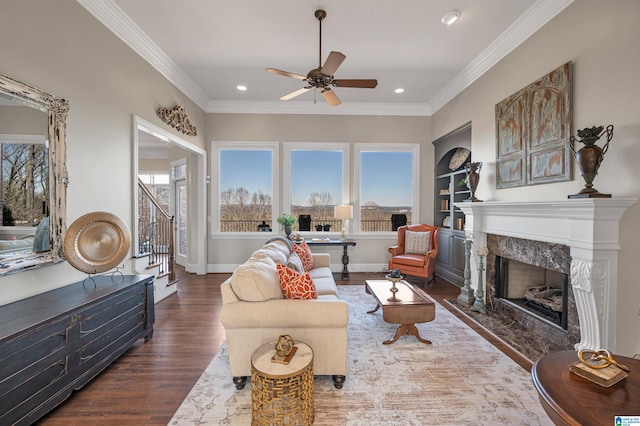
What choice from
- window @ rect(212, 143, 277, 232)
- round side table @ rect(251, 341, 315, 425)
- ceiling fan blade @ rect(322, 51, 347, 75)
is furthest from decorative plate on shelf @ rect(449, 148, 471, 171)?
round side table @ rect(251, 341, 315, 425)

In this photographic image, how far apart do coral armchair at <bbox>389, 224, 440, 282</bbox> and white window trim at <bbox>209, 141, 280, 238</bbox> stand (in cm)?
257

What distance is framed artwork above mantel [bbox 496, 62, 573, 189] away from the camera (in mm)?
2600

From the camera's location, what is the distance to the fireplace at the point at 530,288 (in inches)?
117

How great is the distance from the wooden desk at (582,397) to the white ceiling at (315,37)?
326 cm

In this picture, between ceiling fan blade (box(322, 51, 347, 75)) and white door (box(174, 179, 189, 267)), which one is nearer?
ceiling fan blade (box(322, 51, 347, 75))

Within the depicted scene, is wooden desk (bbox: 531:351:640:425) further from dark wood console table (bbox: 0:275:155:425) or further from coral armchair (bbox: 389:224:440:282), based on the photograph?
coral armchair (bbox: 389:224:440:282)

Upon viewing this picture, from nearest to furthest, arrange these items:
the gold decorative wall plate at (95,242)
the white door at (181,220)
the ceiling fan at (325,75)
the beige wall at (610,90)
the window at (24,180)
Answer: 1. the window at (24,180)
2. the beige wall at (610,90)
3. the gold decorative wall plate at (95,242)
4. the ceiling fan at (325,75)
5. the white door at (181,220)

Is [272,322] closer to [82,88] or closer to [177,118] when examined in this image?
[82,88]

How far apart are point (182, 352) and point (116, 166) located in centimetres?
219

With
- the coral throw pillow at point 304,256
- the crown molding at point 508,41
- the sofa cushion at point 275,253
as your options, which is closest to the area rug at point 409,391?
the sofa cushion at point 275,253

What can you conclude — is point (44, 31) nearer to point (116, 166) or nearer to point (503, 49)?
point (116, 166)

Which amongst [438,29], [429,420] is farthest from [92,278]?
[438,29]

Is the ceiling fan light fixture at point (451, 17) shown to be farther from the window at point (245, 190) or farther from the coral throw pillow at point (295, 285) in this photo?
the window at point (245, 190)

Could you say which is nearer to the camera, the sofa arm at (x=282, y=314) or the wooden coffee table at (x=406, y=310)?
the sofa arm at (x=282, y=314)
